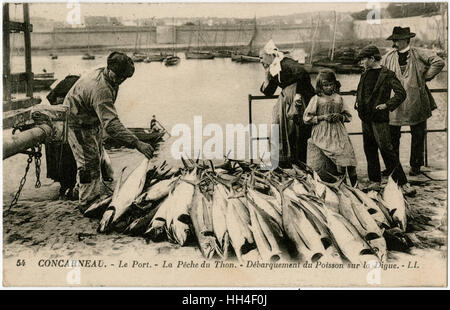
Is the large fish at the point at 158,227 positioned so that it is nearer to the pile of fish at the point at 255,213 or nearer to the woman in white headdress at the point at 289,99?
the pile of fish at the point at 255,213

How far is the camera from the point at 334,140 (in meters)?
3.55

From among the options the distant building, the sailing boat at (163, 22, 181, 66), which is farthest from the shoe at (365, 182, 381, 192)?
the distant building

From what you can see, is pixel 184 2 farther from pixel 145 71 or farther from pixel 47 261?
pixel 47 261

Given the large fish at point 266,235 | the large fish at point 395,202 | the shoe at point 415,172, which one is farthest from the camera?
the shoe at point 415,172

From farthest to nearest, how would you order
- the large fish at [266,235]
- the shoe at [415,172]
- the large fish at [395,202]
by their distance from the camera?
1. the shoe at [415,172]
2. the large fish at [395,202]
3. the large fish at [266,235]

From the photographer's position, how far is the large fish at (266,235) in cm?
342

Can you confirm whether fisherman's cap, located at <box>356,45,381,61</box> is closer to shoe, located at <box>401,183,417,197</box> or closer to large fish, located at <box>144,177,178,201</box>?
shoe, located at <box>401,183,417,197</box>

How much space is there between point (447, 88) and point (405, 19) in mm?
629

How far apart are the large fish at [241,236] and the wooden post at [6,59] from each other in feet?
6.35

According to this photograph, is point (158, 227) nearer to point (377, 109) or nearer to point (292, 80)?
point (292, 80)

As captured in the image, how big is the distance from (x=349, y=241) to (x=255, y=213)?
0.74 metres

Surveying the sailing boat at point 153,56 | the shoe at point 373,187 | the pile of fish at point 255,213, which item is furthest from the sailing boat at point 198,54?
the shoe at point 373,187

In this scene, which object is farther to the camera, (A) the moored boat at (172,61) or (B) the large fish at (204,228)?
(A) the moored boat at (172,61)

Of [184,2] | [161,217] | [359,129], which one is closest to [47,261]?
[161,217]
